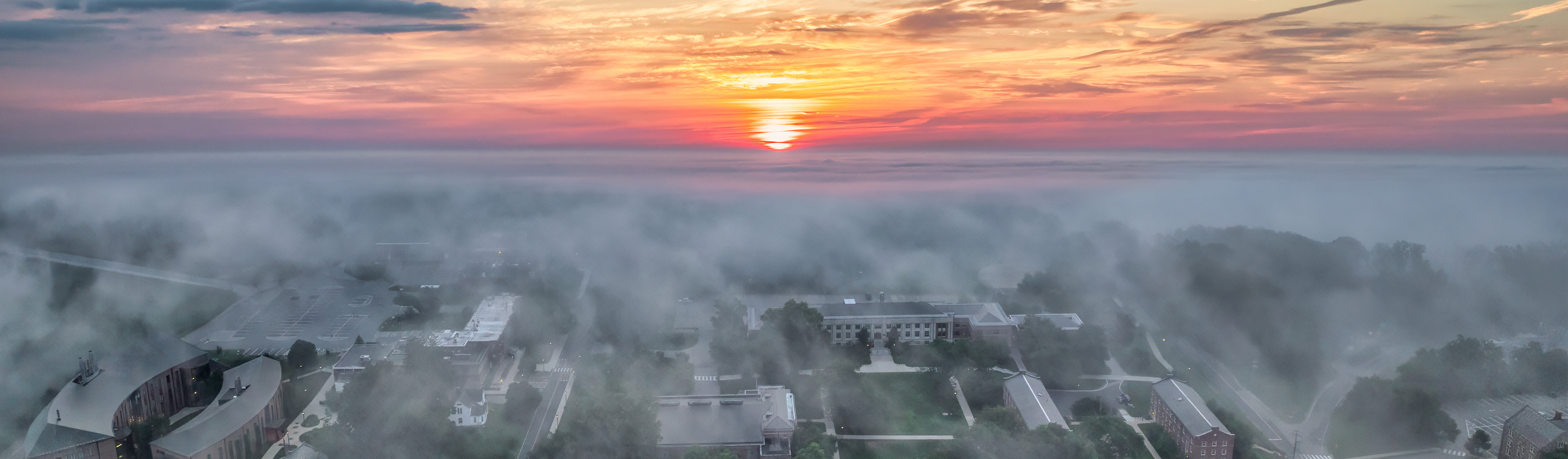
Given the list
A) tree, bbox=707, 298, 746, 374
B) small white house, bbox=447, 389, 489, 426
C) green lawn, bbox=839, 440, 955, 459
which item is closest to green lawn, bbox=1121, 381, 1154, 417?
green lawn, bbox=839, 440, 955, 459

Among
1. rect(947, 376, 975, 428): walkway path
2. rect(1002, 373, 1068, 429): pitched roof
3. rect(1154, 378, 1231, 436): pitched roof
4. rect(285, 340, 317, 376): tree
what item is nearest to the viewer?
rect(1154, 378, 1231, 436): pitched roof

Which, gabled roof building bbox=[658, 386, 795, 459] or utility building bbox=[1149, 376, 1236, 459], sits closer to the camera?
utility building bbox=[1149, 376, 1236, 459]

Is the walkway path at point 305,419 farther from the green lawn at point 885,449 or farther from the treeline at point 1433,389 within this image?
the treeline at point 1433,389

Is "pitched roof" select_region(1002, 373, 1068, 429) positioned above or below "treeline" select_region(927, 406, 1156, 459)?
below

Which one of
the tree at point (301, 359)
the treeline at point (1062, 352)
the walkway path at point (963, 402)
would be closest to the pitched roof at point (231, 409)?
the tree at point (301, 359)

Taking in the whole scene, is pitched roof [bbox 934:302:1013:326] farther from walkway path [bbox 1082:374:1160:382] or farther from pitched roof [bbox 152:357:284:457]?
pitched roof [bbox 152:357:284:457]

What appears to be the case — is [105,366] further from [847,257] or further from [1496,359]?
[1496,359]

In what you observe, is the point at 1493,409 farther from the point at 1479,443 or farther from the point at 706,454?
the point at 706,454
